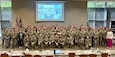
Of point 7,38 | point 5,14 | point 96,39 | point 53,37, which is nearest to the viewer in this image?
point 53,37

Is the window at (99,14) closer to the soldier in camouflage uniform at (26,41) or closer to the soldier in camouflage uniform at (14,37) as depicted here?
the soldier in camouflage uniform at (26,41)

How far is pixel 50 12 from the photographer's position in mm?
13844

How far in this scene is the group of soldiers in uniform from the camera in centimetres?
1017

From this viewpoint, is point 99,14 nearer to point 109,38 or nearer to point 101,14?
point 101,14

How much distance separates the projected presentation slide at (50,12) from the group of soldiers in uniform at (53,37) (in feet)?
10.7

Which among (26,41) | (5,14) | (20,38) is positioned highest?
(5,14)

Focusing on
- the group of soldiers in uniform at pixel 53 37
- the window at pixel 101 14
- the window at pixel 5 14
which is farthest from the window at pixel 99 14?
the window at pixel 5 14

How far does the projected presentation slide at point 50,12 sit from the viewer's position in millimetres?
13742

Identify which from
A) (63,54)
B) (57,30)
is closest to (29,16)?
(57,30)

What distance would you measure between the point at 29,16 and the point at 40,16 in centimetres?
71

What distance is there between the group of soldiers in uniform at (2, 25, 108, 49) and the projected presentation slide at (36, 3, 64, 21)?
3.25 meters

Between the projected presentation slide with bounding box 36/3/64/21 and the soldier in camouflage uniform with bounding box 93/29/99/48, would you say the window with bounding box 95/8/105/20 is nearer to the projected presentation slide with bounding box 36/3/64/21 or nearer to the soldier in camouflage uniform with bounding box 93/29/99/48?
the projected presentation slide with bounding box 36/3/64/21

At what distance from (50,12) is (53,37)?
13.0 ft

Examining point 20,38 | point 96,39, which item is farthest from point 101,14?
point 20,38
